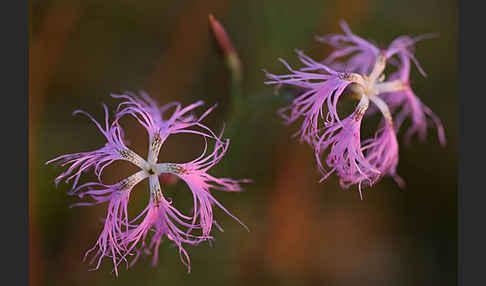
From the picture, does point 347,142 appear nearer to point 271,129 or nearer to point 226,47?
point 226,47

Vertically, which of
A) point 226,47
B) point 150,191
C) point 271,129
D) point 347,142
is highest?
point 226,47

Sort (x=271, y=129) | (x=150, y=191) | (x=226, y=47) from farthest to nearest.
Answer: (x=271, y=129) → (x=226, y=47) → (x=150, y=191)

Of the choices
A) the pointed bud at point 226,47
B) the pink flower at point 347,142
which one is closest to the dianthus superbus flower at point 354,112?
the pink flower at point 347,142

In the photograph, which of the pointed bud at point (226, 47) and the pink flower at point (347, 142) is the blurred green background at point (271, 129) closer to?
the pointed bud at point (226, 47)

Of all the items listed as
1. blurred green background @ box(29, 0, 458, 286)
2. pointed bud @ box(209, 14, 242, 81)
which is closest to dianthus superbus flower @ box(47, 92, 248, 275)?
pointed bud @ box(209, 14, 242, 81)

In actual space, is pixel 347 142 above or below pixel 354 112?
below

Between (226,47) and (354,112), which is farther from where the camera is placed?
(226,47)

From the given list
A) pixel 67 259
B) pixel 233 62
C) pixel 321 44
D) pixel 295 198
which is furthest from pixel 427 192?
pixel 67 259

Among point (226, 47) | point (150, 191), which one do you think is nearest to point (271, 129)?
point (226, 47)
